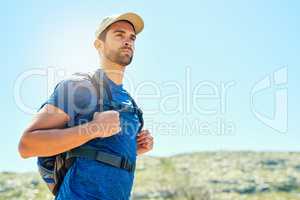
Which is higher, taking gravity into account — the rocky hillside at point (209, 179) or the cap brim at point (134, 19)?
the cap brim at point (134, 19)

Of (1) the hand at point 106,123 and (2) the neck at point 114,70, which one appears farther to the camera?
(2) the neck at point 114,70

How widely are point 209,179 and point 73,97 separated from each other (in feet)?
317

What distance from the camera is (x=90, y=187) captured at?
3.32m

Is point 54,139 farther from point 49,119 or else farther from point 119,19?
point 119,19

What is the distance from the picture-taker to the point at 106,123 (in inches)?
127

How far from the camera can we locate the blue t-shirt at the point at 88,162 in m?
3.33

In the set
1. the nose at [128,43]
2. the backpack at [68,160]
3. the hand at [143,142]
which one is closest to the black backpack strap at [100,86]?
the backpack at [68,160]

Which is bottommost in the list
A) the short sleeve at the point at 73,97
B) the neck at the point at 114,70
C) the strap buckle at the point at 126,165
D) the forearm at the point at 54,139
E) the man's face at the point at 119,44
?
the strap buckle at the point at 126,165

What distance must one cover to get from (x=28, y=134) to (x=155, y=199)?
77098mm

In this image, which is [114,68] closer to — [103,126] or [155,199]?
[103,126]

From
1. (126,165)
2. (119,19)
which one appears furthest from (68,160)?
(119,19)

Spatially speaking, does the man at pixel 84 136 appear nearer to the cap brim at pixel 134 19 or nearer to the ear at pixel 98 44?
the ear at pixel 98 44

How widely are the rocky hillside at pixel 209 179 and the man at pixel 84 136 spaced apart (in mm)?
63195

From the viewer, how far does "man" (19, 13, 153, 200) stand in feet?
10.5
